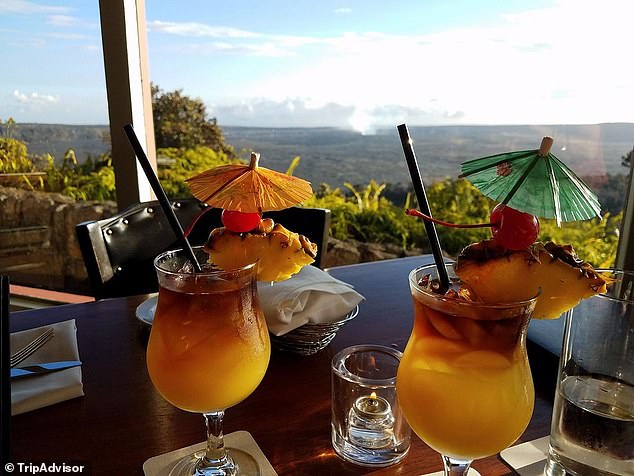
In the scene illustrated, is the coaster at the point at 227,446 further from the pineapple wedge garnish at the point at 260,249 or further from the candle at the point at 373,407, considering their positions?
the pineapple wedge garnish at the point at 260,249

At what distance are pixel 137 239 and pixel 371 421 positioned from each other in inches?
48.2

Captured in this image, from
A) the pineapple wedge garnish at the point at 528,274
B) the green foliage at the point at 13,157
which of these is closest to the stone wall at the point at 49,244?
the green foliage at the point at 13,157

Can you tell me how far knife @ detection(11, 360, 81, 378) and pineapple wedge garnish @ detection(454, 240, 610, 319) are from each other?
0.77 m

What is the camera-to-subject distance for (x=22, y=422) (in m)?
0.87

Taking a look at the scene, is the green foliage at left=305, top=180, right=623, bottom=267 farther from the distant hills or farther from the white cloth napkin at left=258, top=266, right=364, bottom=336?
the white cloth napkin at left=258, top=266, right=364, bottom=336

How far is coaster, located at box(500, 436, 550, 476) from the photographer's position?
773mm

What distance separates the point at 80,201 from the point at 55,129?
0.47m

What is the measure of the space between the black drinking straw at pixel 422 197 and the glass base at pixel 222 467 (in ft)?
1.30

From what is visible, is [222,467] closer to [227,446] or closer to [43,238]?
[227,446]

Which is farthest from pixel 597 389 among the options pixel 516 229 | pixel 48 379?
pixel 48 379

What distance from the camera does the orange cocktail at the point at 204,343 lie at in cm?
73

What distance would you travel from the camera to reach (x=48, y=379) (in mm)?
957

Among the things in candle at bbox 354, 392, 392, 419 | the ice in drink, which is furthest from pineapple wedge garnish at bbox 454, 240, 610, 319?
candle at bbox 354, 392, 392, 419

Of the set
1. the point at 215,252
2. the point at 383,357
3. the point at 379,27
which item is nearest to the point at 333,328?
the point at 383,357
